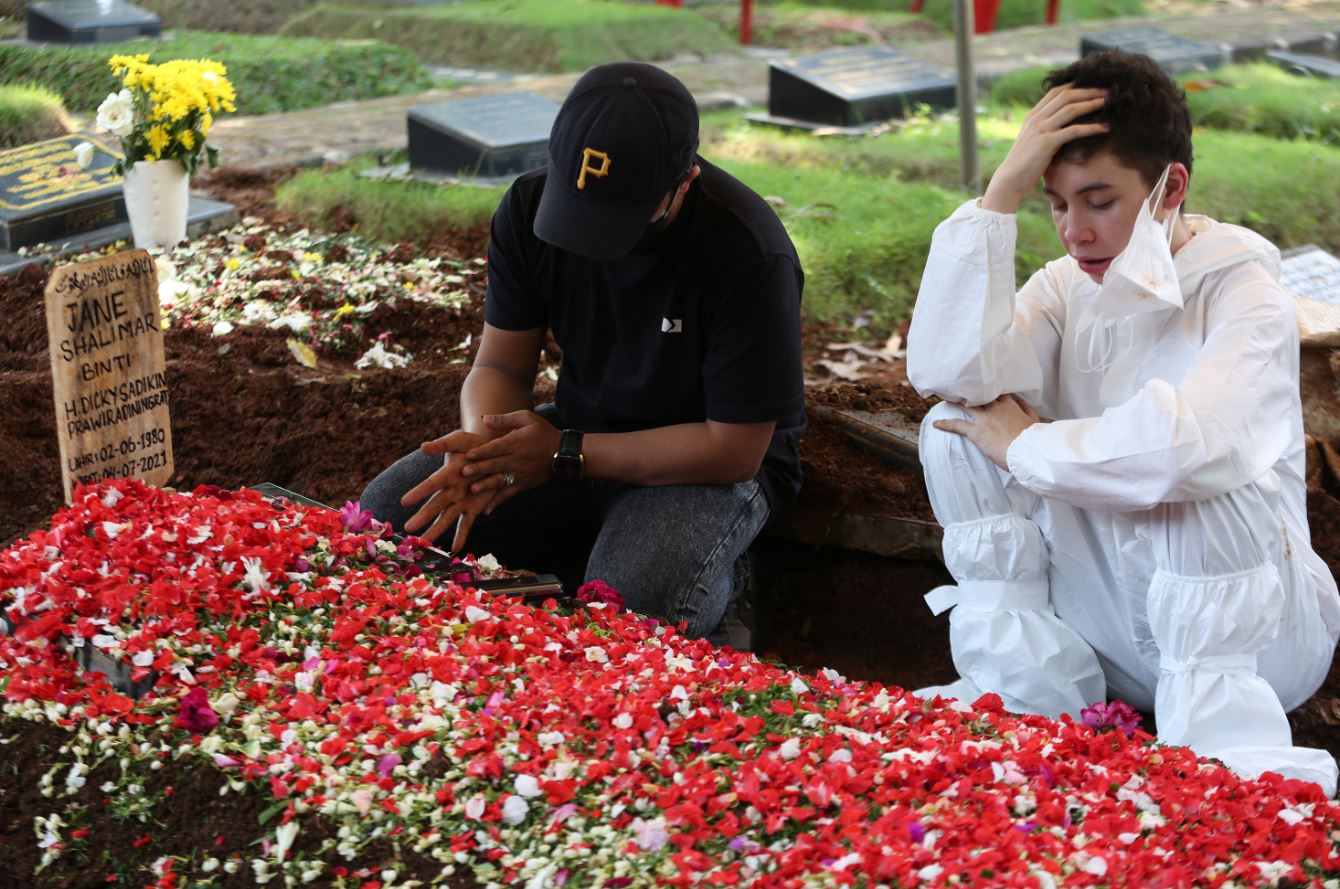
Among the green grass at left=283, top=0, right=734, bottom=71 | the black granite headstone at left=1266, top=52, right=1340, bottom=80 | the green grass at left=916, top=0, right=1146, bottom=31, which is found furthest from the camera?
the green grass at left=916, top=0, right=1146, bottom=31

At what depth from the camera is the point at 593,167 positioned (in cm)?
259

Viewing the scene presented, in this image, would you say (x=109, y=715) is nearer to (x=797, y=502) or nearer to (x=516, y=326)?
(x=516, y=326)

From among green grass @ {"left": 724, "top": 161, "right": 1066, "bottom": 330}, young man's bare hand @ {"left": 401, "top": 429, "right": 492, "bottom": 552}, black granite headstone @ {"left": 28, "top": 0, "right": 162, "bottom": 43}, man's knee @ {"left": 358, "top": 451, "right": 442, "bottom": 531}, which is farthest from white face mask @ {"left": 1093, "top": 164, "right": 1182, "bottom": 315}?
black granite headstone @ {"left": 28, "top": 0, "right": 162, "bottom": 43}

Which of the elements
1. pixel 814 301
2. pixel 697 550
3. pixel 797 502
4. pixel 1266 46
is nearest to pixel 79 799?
pixel 697 550

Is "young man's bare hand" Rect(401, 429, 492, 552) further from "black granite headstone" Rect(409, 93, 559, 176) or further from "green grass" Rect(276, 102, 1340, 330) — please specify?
"black granite headstone" Rect(409, 93, 559, 176)

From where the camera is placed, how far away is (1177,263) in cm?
259

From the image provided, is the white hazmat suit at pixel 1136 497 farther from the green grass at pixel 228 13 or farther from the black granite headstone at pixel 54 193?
the green grass at pixel 228 13

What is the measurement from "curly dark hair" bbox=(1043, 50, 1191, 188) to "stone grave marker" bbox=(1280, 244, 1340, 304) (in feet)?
5.99

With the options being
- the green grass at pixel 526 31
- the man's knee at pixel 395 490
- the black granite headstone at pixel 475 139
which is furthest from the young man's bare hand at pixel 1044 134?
the green grass at pixel 526 31

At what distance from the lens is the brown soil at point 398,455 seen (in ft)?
11.4

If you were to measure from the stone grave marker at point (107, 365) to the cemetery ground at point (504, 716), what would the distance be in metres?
0.12

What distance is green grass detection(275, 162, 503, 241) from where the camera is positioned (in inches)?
218

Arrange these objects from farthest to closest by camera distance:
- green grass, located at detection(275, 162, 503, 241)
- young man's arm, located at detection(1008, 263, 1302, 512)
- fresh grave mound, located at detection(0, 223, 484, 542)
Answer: green grass, located at detection(275, 162, 503, 241) → fresh grave mound, located at detection(0, 223, 484, 542) → young man's arm, located at detection(1008, 263, 1302, 512)

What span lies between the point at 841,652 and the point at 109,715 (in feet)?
6.35
